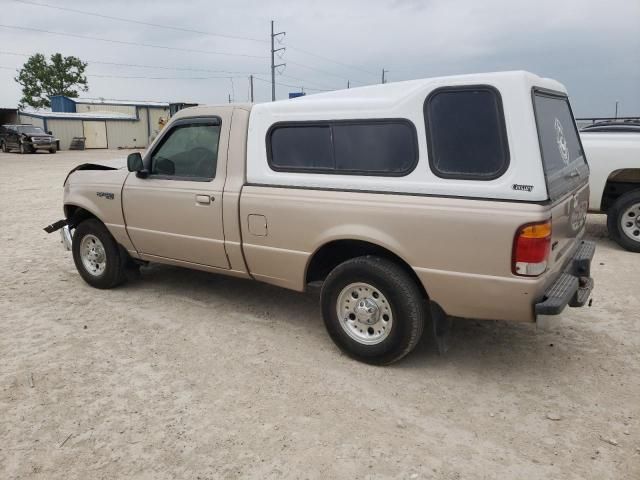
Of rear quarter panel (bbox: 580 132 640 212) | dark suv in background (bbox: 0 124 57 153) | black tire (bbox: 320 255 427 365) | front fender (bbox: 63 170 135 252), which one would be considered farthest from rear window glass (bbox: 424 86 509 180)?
dark suv in background (bbox: 0 124 57 153)

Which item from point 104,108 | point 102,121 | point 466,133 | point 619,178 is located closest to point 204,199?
point 466,133

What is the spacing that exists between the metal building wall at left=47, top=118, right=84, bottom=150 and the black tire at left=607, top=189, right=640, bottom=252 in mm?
39713

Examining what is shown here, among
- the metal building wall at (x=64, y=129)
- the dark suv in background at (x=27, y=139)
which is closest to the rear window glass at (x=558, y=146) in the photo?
the dark suv in background at (x=27, y=139)

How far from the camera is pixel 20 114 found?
4112 cm

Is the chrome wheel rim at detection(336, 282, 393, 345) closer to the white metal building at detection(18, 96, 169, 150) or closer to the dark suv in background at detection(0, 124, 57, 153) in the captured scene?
the dark suv in background at detection(0, 124, 57, 153)

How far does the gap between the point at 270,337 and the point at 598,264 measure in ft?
14.7

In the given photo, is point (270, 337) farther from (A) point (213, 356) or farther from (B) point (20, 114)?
(B) point (20, 114)

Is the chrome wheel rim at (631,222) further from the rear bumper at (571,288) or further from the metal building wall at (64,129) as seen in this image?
the metal building wall at (64,129)

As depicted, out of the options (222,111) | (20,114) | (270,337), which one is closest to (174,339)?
(270,337)

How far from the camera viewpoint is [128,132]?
42.1m

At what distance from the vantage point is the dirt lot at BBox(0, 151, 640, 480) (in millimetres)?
2828

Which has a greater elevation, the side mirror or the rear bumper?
the side mirror

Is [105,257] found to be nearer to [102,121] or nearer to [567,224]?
[567,224]

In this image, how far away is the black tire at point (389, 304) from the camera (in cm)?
357
